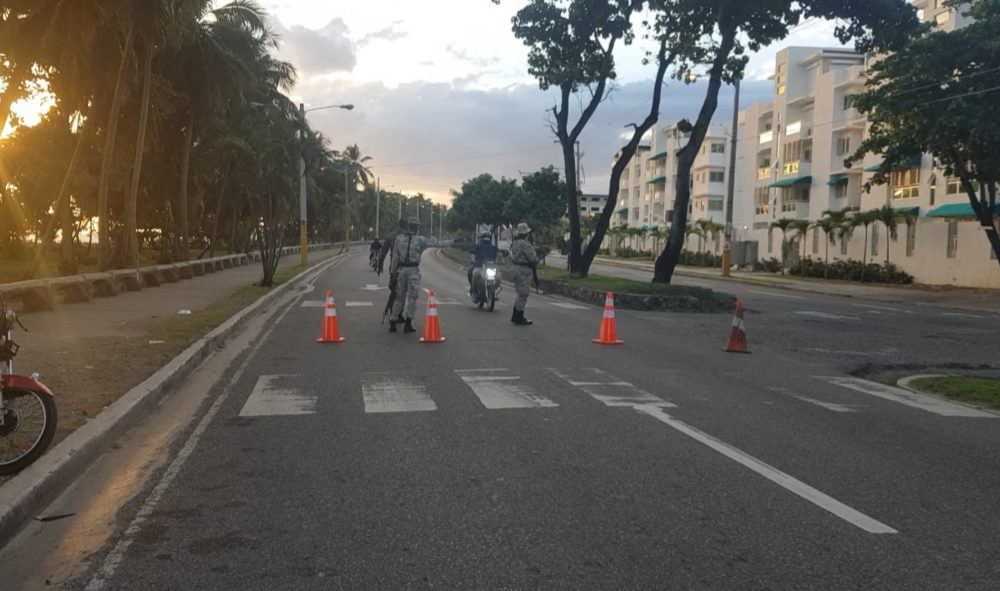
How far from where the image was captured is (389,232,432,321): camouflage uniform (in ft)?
47.7

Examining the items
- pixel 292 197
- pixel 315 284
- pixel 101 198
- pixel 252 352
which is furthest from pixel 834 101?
pixel 252 352

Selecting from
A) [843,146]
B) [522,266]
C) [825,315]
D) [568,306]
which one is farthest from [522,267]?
[843,146]

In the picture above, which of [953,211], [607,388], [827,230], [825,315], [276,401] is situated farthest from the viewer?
[827,230]

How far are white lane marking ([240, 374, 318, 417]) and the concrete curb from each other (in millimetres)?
925

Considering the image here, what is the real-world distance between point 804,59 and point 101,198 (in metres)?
48.9

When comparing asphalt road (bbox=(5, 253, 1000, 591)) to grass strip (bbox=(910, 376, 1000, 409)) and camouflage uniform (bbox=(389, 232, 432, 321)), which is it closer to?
grass strip (bbox=(910, 376, 1000, 409))

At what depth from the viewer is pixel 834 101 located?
52.7m

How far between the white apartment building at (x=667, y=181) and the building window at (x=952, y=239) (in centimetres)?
3155

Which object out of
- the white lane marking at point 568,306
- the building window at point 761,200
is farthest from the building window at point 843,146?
the white lane marking at point 568,306

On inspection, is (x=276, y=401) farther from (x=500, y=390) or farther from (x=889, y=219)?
(x=889, y=219)

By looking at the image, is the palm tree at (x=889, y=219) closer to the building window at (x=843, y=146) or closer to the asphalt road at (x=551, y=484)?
the building window at (x=843, y=146)

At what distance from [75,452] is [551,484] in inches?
133

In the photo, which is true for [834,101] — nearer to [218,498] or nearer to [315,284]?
[315,284]

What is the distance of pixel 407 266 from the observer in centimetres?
1458
